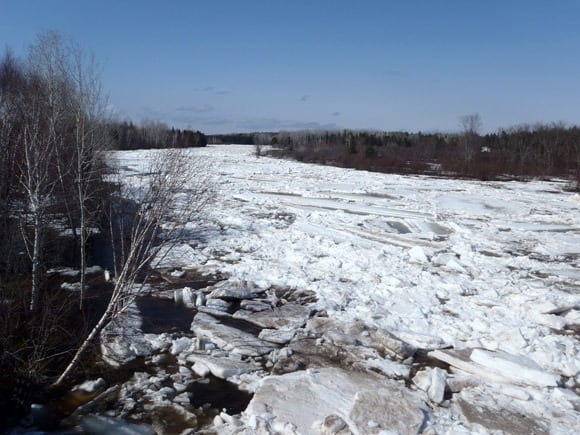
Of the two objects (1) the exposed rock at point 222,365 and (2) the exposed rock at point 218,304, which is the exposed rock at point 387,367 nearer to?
(1) the exposed rock at point 222,365

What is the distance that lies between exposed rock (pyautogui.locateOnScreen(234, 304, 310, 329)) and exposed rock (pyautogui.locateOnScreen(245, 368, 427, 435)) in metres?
1.56

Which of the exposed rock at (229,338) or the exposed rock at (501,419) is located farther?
the exposed rock at (229,338)

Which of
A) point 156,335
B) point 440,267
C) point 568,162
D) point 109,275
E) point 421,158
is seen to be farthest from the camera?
point 421,158

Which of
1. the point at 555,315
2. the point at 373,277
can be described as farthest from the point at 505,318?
the point at 373,277

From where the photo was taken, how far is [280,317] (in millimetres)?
7230

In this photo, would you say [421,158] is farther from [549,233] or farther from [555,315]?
[555,315]

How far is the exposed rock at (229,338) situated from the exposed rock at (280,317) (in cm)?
46

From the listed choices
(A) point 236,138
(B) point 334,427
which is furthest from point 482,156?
(A) point 236,138

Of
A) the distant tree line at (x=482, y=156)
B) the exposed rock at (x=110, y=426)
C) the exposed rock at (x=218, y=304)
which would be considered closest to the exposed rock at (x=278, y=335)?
the exposed rock at (x=218, y=304)

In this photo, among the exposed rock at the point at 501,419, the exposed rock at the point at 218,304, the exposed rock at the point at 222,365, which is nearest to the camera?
the exposed rock at the point at 501,419

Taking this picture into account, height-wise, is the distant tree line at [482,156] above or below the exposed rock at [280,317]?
above

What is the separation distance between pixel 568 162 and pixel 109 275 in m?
49.7

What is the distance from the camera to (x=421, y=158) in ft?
180

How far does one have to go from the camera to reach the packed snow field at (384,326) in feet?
15.5
